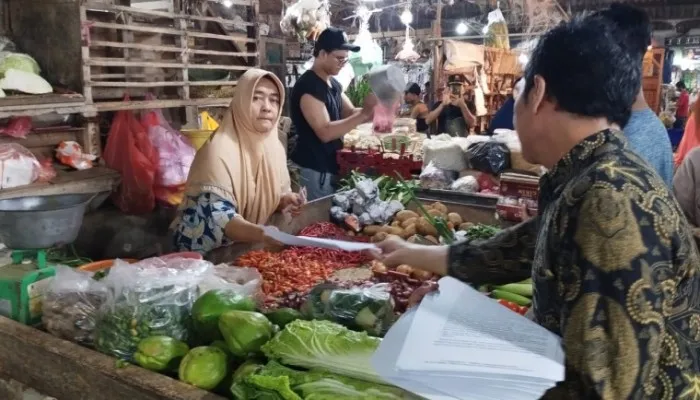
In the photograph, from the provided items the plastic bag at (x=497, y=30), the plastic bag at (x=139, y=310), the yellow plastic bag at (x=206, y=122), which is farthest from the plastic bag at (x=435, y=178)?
the plastic bag at (x=497, y=30)

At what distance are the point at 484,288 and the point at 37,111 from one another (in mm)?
2929

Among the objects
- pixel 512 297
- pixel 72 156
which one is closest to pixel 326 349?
pixel 512 297

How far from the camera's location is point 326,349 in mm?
1431

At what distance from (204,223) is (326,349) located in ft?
5.20

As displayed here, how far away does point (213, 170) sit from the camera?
2898 millimetres

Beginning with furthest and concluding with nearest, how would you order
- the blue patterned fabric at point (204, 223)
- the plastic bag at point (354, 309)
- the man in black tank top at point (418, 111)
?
the man in black tank top at point (418, 111) < the blue patterned fabric at point (204, 223) < the plastic bag at point (354, 309)

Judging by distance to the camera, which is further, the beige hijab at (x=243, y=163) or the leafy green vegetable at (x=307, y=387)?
the beige hijab at (x=243, y=163)

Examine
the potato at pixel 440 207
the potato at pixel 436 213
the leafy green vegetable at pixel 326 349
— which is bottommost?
the potato at pixel 436 213

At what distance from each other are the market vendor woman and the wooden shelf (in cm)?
130

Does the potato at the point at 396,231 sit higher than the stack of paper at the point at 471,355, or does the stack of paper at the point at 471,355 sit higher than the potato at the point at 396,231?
the stack of paper at the point at 471,355

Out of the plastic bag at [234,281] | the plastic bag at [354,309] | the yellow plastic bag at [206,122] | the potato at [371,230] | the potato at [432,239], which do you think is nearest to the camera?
the plastic bag at [354,309]

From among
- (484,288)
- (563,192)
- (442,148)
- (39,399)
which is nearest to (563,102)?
(563,192)

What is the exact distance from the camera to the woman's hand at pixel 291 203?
344cm

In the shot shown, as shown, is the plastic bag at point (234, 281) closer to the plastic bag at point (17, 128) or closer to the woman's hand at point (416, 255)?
the woman's hand at point (416, 255)
